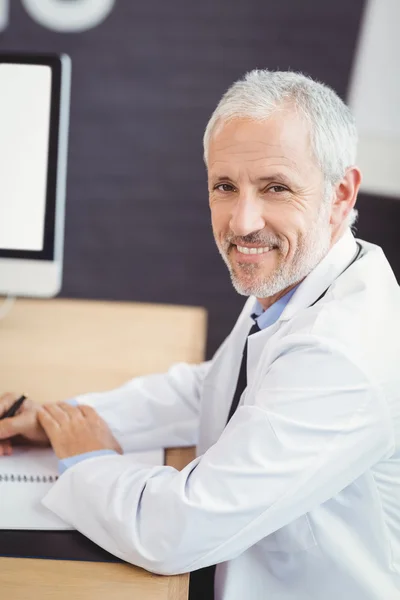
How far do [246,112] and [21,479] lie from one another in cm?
56

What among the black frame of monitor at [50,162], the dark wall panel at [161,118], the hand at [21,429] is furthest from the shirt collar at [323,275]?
the dark wall panel at [161,118]

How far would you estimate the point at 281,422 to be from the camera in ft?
2.43

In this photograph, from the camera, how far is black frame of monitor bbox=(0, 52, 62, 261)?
4.22 feet

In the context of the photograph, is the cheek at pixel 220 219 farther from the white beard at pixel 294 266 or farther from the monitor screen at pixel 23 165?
the monitor screen at pixel 23 165

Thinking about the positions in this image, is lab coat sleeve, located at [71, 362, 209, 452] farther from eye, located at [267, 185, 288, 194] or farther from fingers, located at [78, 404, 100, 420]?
eye, located at [267, 185, 288, 194]

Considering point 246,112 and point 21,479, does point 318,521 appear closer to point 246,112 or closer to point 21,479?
point 21,479

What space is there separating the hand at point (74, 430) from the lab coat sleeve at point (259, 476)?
0.43 feet

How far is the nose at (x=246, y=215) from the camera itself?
36.0 inches

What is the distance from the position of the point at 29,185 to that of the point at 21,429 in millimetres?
540

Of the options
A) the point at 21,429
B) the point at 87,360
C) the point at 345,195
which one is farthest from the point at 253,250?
the point at 87,360

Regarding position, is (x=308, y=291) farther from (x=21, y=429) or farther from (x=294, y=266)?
(x=21, y=429)

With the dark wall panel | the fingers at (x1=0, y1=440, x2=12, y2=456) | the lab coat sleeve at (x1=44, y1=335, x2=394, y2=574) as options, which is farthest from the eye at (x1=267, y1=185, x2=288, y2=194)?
the dark wall panel

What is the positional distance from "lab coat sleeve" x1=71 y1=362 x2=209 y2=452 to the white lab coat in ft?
0.58

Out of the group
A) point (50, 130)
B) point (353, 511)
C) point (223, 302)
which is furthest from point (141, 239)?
point (353, 511)
